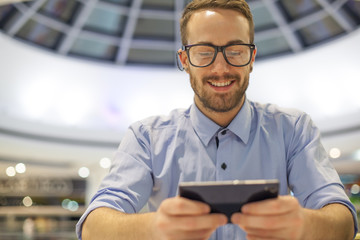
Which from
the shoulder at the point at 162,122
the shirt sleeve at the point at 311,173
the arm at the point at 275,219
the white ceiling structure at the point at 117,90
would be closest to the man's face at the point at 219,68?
the shoulder at the point at 162,122

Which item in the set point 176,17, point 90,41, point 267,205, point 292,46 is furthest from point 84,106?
point 267,205

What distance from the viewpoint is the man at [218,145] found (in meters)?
1.57

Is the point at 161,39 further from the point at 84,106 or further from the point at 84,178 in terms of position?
the point at 84,178

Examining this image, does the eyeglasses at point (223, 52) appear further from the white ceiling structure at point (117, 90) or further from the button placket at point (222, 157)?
the white ceiling structure at point (117, 90)

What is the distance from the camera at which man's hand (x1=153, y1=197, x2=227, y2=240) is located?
108cm

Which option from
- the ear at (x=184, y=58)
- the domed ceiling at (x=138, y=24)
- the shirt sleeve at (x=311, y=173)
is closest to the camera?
the shirt sleeve at (x=311, y=173)

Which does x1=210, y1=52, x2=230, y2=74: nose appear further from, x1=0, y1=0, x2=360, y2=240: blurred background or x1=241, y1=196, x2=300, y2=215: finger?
x1=0, y1=0, x2=360, y2=240: blurred background

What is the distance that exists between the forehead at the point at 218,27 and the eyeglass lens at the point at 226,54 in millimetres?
32

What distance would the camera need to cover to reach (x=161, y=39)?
1092cm

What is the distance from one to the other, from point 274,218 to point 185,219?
0.24m

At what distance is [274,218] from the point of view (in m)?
1.07

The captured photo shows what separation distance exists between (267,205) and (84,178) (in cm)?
1599

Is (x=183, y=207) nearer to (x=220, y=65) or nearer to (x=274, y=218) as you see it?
(x=274, y=218)

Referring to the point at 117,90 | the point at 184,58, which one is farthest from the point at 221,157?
the point at 117,90
